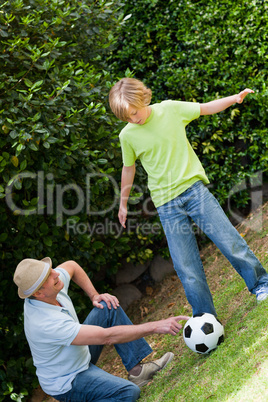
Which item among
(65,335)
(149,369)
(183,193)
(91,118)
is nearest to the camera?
(65,335)

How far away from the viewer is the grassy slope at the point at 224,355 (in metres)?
2.74

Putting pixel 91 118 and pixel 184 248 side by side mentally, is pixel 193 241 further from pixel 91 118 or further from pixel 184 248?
pixel 91 118

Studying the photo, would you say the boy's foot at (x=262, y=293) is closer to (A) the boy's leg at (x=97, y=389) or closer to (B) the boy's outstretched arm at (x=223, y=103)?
(A) the boy's leg at (x=97, y=389)

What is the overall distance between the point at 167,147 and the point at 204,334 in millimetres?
1370

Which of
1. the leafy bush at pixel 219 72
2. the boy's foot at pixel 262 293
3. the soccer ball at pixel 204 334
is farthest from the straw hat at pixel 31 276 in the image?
the leafy bush at pixel 219 72

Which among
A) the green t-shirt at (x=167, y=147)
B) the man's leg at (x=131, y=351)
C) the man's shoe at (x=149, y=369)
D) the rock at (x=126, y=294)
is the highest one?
the green t-shirt at (x=167, y=147)

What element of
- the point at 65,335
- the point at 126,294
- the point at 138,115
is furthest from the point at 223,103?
the point at 126,294

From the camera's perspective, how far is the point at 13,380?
15.5 feet

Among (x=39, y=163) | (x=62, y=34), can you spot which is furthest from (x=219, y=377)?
(x=62, y=34)

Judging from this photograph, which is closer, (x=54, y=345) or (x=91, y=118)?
(x=54, y=345)

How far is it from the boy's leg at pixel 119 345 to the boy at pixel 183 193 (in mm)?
563

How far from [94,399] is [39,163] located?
210 centimetres

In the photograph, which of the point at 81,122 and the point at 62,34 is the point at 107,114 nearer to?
the point at 81,122

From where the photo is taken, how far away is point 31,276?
316 centimetres
